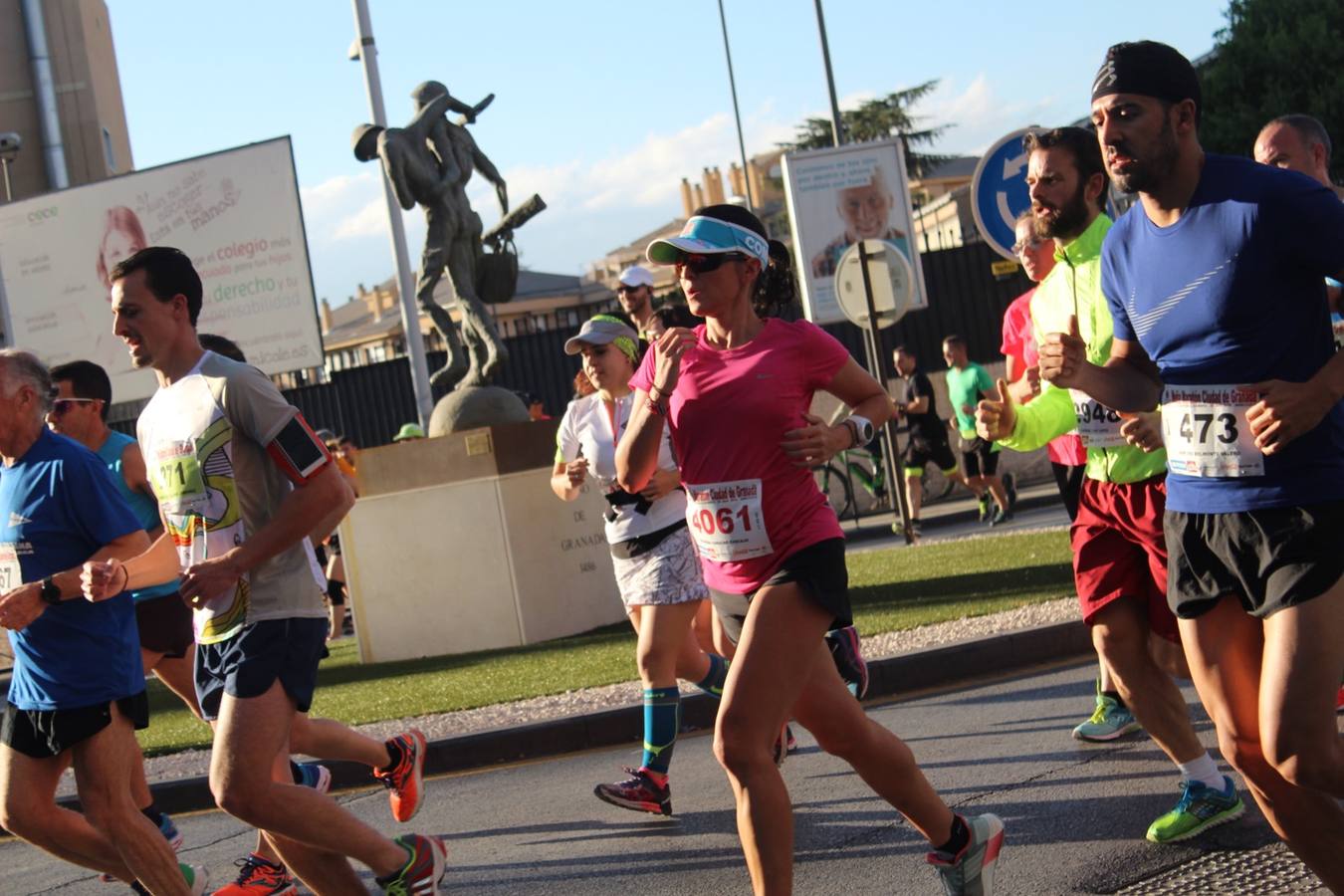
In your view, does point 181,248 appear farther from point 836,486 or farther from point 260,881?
point 260,881

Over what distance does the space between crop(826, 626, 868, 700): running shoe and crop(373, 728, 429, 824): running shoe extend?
213cm

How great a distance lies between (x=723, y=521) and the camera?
455 cm

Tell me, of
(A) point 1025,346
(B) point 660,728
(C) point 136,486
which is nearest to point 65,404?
(C) point 136,486

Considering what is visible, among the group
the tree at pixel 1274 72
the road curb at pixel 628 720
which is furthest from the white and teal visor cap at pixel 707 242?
the tree at pixel 1274 72

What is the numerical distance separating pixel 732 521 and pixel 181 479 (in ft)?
5.03

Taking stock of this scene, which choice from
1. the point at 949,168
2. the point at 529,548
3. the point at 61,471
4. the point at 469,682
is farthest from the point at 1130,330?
the point at 949,168

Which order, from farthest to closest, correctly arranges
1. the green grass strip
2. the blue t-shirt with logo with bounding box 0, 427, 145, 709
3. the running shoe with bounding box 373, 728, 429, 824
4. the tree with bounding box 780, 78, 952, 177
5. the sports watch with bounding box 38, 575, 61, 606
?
the tree with bounding box 780, 78, 952, 177 → the green grass strip → the running shoe with bounding box 373, 728, 429, 824 → the blue t-shirt with logo with bounding box 0, 427, 145, 709 → the sports watch with bounding box 38, 575, 61, 606

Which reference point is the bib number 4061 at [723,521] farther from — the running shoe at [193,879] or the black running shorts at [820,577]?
the running shoe at [193,879]

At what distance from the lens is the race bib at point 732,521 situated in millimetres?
4520

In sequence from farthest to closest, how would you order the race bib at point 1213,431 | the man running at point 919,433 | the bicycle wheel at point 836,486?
the bicycle wheel at point 836,486 → the man running at point 919,433 → the race bib at point 1213,431

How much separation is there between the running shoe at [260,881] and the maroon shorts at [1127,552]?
2808 millimetres

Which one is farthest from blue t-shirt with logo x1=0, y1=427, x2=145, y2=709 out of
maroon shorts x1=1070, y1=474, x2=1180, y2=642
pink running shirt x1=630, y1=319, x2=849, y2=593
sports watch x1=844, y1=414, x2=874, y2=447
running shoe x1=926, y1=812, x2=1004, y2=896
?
maroon shorts x1=1070, y1=474, x2=1180, y2=642

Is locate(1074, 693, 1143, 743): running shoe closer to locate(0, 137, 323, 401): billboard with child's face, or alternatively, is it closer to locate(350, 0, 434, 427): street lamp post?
locate(350, 0, 434, 427): street lamp post

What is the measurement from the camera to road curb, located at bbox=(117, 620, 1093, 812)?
8.43m
